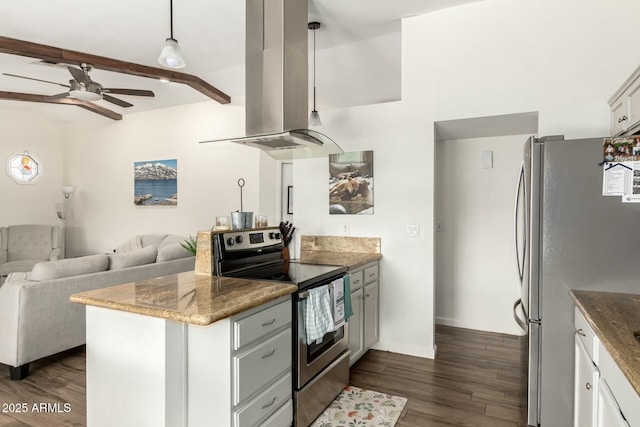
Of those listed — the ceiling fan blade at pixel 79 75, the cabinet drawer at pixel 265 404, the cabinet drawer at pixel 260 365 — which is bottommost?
the cabinet drawer at pixel 265 404

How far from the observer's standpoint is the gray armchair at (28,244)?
6109mm

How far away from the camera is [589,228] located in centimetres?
191

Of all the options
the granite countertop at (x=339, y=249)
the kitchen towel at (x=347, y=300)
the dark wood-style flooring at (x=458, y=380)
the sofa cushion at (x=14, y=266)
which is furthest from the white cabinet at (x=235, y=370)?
the sofa cushion at (x=14, y=266)

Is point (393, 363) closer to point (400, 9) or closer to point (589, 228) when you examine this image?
point (589, 228)

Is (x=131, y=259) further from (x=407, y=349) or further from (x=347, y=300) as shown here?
(x=407, y=349)

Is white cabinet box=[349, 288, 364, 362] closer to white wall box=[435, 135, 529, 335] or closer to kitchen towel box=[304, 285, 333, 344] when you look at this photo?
kitchen towel box=[304, 285, 333, 344]

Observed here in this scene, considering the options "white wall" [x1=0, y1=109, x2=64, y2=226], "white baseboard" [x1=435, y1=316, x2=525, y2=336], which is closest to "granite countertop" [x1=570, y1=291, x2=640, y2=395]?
"white baseboard" [x1=435, y1=316, x2=525, y2=336]

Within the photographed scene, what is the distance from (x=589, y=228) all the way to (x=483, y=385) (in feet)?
4.90

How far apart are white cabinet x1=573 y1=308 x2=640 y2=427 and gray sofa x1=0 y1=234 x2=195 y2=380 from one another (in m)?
3.61

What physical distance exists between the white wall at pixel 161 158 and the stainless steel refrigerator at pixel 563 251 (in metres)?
4.14

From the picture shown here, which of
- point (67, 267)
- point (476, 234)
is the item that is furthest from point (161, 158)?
point (476, 234)

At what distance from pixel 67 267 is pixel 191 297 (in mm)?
2119

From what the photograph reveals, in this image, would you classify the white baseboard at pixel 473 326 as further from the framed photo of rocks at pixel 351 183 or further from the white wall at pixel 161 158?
the white wall at pixel 161 158

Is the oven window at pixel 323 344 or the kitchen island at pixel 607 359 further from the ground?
the kitchen island at pixel 607 359
